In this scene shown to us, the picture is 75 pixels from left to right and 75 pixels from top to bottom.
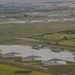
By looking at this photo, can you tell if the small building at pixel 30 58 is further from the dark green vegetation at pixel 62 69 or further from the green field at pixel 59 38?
the green field at pixel 59 38

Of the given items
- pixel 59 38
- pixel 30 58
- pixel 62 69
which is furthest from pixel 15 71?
pixel 59 38

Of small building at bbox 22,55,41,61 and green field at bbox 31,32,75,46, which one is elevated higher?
green field at bbox 31,32,75,46

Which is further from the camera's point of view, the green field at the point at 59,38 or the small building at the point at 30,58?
the green field at the point at 59,38

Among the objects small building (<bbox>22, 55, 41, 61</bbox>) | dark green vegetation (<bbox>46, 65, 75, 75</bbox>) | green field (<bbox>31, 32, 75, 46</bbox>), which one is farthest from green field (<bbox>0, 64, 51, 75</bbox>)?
green field (<bbox>31, 32, 75, 46</bbox>)

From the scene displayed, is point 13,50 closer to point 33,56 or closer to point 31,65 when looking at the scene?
point 33,56

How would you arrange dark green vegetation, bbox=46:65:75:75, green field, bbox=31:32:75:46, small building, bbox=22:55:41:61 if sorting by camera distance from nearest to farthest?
dark green vegetation, bbox=46:65:75:75, small building, bbox=22:55:41:61, green field, bbox=31:32:75:46

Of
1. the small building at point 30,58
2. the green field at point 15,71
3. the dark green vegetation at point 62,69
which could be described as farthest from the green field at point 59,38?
Answer: the green field at point 15,71

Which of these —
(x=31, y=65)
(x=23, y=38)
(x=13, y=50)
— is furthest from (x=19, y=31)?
(x=31, y=65)

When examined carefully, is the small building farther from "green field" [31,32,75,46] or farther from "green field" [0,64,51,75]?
"green field" [31,32,75,46]

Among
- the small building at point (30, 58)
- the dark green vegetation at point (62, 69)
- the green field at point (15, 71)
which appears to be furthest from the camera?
the small building at point (30, 58)

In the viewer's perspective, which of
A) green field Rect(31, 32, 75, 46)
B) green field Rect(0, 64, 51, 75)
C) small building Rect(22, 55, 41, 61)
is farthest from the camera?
green field Rect(31, 32, 75, 46)

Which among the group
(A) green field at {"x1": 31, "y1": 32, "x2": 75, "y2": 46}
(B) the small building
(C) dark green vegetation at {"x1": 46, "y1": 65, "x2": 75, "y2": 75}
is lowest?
(C) dark green vegetation at {"x1": 46, "y1": 65, "x2": 75, "y2": 75}

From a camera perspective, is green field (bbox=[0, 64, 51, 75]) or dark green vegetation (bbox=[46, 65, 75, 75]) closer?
green field (bbox=[0, 64, 51, 75])
